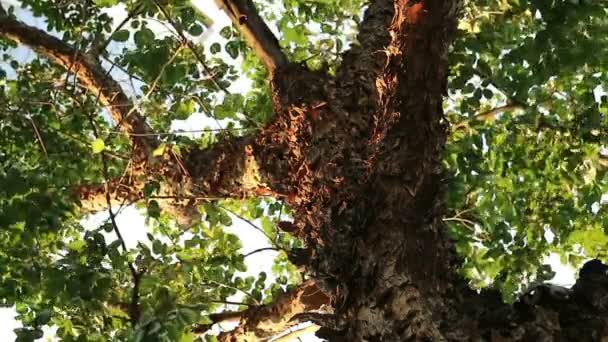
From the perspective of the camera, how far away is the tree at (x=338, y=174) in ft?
6.81

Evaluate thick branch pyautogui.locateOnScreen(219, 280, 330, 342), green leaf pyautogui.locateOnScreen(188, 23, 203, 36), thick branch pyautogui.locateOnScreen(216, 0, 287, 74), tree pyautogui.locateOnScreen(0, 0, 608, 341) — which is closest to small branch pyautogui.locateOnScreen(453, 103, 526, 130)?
tree pyautogui.locateOnScreen(0, 0, 608, 341)

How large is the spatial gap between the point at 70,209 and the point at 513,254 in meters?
2.58

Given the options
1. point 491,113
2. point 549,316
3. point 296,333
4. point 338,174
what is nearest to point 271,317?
point 296,333

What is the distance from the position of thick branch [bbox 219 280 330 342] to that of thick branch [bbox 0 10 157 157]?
1.35 meters

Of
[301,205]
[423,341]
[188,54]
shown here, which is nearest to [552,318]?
[423,341]

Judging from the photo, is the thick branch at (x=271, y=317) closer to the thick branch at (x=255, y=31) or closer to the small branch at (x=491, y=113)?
the thick branch at (x=255, y=31)

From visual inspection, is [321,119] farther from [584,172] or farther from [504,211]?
[584,172]

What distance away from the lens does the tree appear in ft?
6.81

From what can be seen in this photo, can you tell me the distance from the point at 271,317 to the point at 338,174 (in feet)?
4.68

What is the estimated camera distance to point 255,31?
3.53 meters

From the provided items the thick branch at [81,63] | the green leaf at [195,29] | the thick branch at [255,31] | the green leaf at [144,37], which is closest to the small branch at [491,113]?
the thick branch at [255,31]

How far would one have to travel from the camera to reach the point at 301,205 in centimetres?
287

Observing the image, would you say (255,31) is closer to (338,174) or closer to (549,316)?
(338,174)

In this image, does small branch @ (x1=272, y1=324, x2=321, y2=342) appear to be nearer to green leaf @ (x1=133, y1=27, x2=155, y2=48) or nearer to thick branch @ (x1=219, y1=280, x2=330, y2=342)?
thick branch @ (x1=219, y1=280, x2=330, y2=342)
